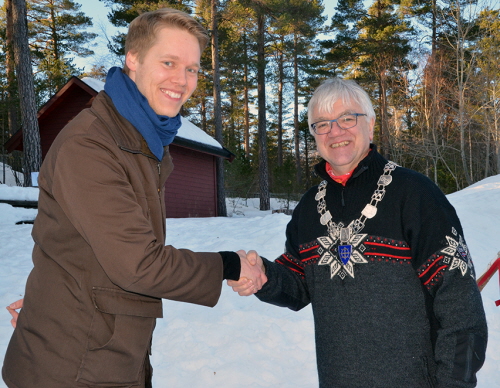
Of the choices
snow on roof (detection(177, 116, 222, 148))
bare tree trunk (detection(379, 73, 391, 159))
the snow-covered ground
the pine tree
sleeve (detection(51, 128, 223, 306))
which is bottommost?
the snow-covered ground

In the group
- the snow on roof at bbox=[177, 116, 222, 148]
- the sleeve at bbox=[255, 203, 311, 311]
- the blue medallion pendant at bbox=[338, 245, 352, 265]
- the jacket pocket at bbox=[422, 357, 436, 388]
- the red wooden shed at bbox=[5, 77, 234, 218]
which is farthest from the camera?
the snow on roof at bbox=[177, 116, 222, 148]

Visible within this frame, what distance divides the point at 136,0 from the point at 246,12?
5.54 metres

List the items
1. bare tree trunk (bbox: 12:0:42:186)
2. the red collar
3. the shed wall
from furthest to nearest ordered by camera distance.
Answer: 1. the shed wall
2. bare tree trunk (bbox: 12:0:42:186)
3. the red collar

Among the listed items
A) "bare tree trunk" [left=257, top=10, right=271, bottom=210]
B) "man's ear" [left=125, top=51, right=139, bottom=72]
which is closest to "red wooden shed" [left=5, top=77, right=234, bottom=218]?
"bare tree trunk" [left=257, top=10, right=271, bottom=210]

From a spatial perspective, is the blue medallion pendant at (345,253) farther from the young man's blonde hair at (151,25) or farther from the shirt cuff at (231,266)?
the young man's blonde hair at (151,25)

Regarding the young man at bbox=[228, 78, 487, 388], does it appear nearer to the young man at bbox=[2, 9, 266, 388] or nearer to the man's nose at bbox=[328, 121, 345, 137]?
the man's nose at bbox=[328, 121, 345, 137]

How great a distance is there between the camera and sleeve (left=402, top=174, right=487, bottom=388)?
196cm

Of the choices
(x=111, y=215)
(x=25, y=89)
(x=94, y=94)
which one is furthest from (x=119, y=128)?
(x=94, y=94)

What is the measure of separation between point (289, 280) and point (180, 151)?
578 inches

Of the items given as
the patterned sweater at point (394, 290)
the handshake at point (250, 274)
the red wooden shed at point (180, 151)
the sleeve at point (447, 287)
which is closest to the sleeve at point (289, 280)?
the handshake at point (250, 274)

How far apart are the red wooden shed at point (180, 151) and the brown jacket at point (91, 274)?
13.5 metres

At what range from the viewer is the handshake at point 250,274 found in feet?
7.89

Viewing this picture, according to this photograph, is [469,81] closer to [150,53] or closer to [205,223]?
[205,223]

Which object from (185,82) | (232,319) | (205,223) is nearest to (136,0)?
(205,223)
